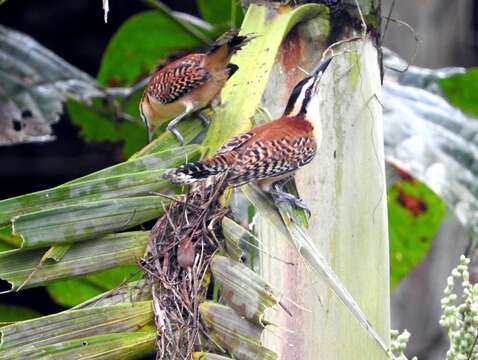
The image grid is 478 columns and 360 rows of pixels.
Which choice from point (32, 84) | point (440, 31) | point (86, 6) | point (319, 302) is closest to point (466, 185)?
point (319, 302)

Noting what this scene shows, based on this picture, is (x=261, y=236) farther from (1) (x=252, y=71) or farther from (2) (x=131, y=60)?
(2) (x=131, y=60)

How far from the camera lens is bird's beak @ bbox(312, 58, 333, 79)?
154cm

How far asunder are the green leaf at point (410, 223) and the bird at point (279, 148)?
1.25 metres

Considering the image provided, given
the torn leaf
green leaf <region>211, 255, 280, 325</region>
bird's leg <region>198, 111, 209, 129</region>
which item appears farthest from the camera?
the torn leaf

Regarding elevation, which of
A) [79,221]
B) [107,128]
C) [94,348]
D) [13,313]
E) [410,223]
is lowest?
[13,313]

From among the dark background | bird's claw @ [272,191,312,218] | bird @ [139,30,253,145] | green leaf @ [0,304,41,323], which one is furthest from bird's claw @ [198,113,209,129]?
the dark background

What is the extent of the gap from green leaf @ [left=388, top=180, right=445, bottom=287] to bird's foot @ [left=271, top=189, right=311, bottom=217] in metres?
1.33

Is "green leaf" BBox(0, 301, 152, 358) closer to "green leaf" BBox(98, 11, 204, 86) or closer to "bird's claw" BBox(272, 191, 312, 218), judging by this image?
"bird's claw" BBox(272, 191, 312, 218)

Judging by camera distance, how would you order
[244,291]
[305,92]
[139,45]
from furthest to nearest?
1. [139,45]
2. [305,92]
3. [244,291]

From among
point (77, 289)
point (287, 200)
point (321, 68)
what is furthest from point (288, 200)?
point (77, 289)

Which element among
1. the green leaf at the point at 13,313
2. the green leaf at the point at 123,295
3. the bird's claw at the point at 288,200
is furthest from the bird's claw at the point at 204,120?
the green leaf at the point at 13,313

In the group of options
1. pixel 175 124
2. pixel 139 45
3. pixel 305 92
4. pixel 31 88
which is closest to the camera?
pixel 305 92

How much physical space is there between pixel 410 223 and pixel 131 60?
39.0 inches

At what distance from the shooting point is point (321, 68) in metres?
1.55
